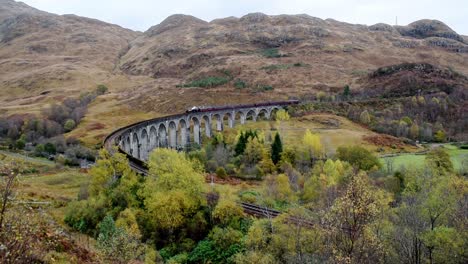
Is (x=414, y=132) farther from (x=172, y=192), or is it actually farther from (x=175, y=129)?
(x=172, y=192)

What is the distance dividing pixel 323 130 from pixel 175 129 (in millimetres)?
39815

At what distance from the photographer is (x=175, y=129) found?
107 metres

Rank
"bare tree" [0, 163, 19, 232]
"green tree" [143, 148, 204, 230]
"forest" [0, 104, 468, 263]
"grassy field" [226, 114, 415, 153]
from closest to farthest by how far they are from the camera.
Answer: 1. "bare tree" [0, 163, 19, 232]
2. "forest" [0, 104, 468, 263]
3. "green tree" [143, 148, 204, 230]
4. "grassy field" [226, 114, 415, 153]

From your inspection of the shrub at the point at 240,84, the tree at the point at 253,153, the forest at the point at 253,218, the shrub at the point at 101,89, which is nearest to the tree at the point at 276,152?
the tree at the point at 253,153

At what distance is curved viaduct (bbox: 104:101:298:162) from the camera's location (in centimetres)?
8750

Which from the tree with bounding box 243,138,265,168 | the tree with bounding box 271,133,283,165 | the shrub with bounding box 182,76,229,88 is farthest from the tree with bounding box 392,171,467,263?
the shrub with bounding box 182,76,229,88


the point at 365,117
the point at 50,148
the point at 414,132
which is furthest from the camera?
the point at 365,117

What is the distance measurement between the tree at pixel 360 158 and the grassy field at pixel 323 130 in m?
11.7

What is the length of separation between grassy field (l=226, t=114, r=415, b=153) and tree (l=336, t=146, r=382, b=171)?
11.7 metres

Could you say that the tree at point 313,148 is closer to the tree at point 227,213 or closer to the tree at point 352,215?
the tree at point 227,213

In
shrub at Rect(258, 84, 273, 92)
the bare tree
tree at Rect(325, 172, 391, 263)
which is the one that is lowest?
shrub at Rect(258, 84, 273, 92)

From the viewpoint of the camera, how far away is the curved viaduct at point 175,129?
87.5 metres

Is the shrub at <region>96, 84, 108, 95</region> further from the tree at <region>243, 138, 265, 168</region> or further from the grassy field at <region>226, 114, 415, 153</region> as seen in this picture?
the tree at <region>243, 138, 265, 168</region>

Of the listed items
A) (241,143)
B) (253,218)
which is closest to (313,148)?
(241,143)
